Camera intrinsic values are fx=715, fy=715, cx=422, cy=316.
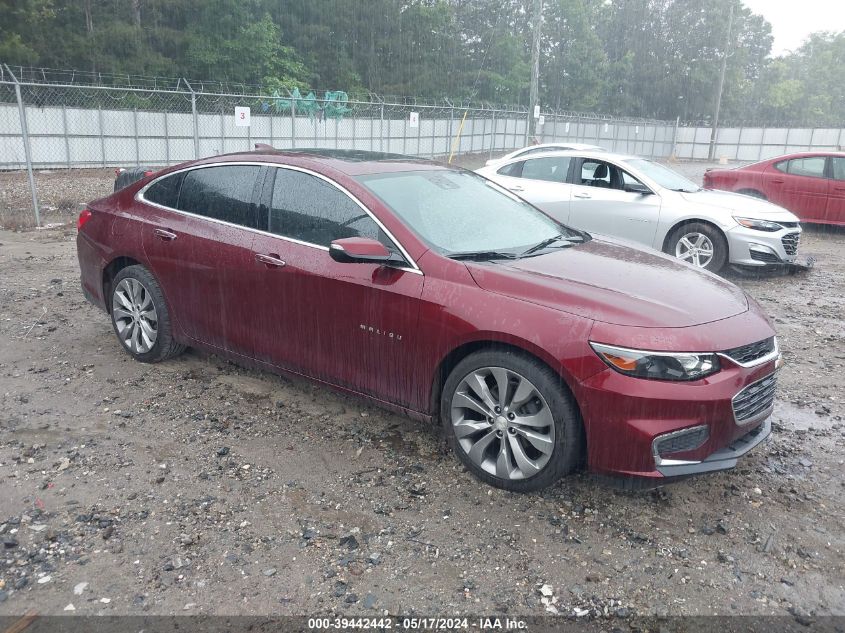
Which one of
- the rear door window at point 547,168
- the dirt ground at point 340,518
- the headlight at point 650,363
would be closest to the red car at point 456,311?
the headlight at point 650,363

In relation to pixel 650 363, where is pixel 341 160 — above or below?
above

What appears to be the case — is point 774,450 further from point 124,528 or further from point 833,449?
point 124,528

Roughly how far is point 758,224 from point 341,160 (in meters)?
6.17

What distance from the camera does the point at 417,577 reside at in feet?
9.99

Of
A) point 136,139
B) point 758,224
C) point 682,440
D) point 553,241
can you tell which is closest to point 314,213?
point 553,241

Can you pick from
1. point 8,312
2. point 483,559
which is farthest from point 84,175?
point 483,559

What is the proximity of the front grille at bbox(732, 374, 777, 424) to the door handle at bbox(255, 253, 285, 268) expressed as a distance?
8.57 feet

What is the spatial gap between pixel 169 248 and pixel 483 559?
3.10 metres

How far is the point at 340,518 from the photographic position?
11.4 feet

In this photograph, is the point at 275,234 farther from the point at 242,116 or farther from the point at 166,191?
the point at 242,116

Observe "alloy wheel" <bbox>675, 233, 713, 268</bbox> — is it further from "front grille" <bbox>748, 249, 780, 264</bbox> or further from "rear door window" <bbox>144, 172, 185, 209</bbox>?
"rear door window" <bbox>144, 172, 185, 209</bbox>

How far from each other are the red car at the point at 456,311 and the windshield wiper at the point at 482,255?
1 cm

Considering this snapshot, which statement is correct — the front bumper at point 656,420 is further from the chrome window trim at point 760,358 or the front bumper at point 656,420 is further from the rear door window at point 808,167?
the rear door window at point 808,167

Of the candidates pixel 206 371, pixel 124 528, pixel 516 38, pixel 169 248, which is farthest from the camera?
pixel 516 38
